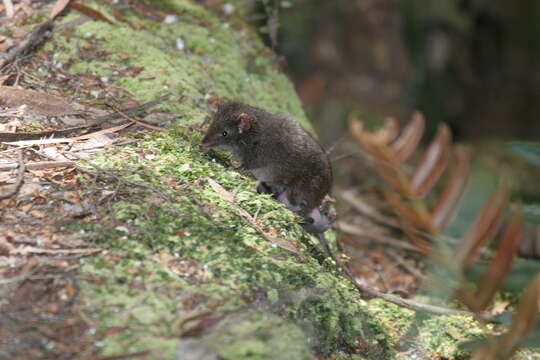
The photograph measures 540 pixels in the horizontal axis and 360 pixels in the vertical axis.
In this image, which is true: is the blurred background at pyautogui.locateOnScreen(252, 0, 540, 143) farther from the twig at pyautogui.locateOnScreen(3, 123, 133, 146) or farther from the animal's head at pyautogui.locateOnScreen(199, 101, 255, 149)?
the twig at pyautogui.locateOnScreen(3, 123, 133, 146)

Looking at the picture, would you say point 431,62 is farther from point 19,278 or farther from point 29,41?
point 19,278

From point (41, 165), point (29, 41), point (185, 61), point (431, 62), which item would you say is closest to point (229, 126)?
point (185, 61)

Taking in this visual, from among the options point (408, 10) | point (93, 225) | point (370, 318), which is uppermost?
point (408, 10)

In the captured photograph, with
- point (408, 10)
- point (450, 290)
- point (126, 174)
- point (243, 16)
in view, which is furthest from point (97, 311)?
point (408, 10)

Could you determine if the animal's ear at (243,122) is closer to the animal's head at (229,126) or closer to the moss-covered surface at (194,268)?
the animal's head at (229,126)

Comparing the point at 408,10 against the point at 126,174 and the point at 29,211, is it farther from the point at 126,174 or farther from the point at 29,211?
the point at 29,211

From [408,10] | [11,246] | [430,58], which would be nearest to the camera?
[11,246]
